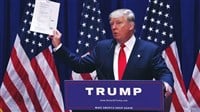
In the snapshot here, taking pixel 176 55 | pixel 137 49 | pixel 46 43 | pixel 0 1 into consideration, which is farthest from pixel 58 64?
pixel 137 49

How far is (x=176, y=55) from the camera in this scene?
5004 millimetres

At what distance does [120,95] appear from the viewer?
2.54 meters

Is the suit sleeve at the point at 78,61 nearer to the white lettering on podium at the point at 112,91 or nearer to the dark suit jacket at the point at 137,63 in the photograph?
the dark suit jacket at the point at 137,63

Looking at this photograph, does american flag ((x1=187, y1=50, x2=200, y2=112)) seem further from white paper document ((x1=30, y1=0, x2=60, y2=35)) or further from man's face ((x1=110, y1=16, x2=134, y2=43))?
white paper document ((x1=30, y1=0, x2=60, y2=35))

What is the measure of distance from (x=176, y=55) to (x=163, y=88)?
248 cm

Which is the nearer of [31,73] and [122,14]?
[122,14]

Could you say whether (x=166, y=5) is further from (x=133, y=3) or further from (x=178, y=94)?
(x=178, y=94)

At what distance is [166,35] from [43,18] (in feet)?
6.86

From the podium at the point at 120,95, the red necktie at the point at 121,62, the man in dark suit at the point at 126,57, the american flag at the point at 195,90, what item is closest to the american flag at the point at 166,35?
the american flag at the point at 195,90

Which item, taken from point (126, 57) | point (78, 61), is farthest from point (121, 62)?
point (78, 61)

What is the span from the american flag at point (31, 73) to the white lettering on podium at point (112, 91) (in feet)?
8.81

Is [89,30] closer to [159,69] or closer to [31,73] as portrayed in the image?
[31,73]

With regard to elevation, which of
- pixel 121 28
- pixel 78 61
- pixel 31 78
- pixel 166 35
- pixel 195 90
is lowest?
pixel 195 90

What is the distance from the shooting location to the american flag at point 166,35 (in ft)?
16.4
